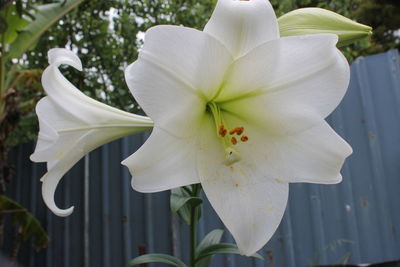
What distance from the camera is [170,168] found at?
63 cm

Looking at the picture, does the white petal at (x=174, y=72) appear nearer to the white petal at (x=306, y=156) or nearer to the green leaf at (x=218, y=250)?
the white petal at (x=306, y=156)

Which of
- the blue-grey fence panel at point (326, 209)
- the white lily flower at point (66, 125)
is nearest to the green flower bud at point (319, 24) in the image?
the white lily flower at point (66, 125)

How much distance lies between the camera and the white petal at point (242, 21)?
1.92 ft

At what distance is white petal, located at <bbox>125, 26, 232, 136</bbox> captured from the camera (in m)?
0.56

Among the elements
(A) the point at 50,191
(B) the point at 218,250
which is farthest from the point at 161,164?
(B) the point at 218,250

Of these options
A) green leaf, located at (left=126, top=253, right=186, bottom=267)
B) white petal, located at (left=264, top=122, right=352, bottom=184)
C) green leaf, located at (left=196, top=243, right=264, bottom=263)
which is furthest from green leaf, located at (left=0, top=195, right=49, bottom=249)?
white petal, located at (left=264, top=122, right=352, bottom=184)

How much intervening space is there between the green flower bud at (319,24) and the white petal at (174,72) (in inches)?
6.2

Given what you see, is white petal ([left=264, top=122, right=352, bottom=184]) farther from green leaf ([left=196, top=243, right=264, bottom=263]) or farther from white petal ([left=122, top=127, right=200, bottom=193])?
green leaf ([left=196, top=243, right=264, bottom=263])

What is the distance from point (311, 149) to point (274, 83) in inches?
5.4

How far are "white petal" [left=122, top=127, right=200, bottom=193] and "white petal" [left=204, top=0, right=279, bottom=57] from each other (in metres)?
0.19

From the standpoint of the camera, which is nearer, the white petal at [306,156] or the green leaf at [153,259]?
the white petal at [306,156]

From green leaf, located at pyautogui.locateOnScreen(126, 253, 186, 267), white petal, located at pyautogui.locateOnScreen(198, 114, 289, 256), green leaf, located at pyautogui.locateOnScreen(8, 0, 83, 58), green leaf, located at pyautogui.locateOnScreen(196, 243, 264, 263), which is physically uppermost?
green leaf, located at pyautogui.locateOnScreen(8, 0, 83, 58)

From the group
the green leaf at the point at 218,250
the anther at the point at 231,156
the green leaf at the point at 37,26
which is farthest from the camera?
the green leaf at the point at 37,26

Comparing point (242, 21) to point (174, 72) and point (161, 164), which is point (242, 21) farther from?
point (161, 164)
